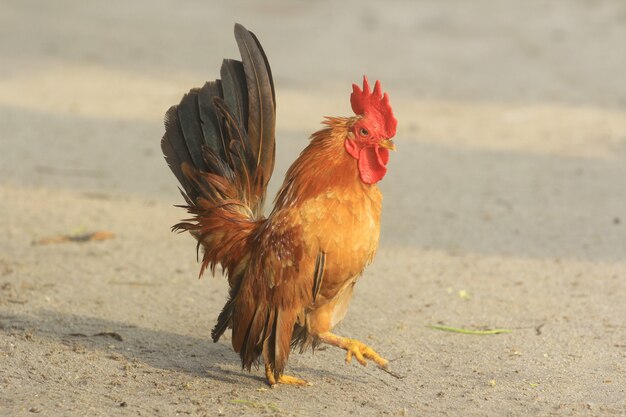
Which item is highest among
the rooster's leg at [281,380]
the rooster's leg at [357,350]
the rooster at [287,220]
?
the rooster at [287,220]

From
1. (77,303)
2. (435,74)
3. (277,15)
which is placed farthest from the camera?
(277,15)

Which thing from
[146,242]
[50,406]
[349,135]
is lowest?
[50,406]

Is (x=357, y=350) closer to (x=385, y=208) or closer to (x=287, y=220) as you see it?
(x=287, y=220)

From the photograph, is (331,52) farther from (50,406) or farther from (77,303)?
(50,406)

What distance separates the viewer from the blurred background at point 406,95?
8461 mm

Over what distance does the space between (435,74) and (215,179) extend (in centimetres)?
828

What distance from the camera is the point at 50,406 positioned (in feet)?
14.7

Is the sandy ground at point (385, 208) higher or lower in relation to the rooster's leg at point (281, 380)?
higher

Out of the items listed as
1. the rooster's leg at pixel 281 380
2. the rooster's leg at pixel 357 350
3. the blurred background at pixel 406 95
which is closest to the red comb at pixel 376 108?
the rooster's leg at pixel 357 350

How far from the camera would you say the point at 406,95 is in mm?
12039

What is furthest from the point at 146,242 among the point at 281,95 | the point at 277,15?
the point at 277,15

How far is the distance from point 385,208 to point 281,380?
358cm

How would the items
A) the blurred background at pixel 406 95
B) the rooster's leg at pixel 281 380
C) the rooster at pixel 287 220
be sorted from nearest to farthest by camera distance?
the rooster at pixel 287 220, the rooster's leg at pixel 281 380, the blurred background at pixel 406 95

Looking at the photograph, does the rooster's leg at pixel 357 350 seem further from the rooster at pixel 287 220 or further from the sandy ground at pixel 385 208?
the sandy ground at pixel 385 208
